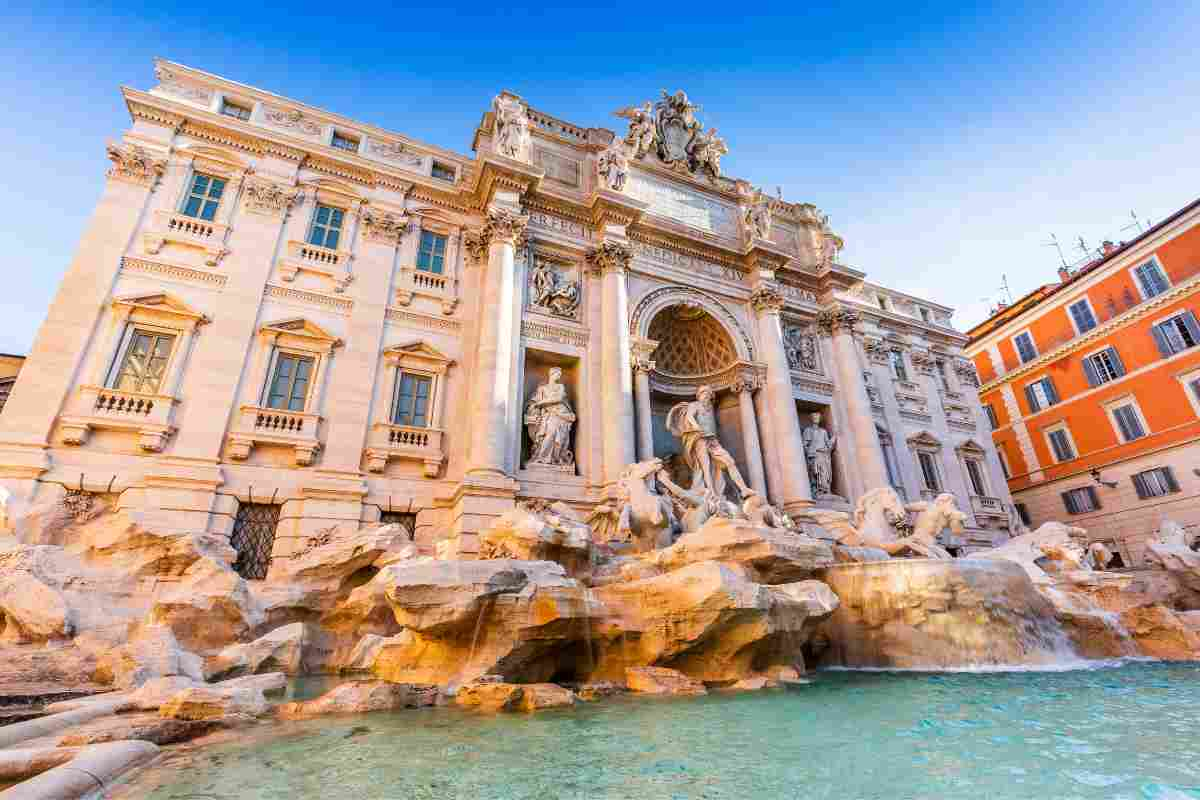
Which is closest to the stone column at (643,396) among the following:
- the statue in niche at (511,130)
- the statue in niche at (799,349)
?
the statue in niche at (799,349)

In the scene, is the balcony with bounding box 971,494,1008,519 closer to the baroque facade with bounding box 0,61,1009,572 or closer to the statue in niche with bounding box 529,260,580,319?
the baroque facade with bounding box 0,61,1009,572

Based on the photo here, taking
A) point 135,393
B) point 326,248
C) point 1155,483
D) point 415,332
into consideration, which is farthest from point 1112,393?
point 135,393

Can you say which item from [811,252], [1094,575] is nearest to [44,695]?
[1094,575]

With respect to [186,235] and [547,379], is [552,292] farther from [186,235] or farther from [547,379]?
[186,235]

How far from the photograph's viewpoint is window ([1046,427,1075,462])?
22.6 meters

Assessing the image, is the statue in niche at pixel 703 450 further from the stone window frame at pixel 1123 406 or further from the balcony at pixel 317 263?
the stone window frame at pixel 1123 406

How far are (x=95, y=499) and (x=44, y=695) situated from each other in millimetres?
6112

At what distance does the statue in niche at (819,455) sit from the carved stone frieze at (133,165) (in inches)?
698

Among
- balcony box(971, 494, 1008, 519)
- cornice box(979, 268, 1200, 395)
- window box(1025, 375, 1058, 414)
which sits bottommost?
balcony box(971, 494, 1008, 519)

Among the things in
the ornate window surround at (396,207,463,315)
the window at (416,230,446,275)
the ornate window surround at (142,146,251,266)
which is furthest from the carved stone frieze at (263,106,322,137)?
the window at (416,230,446,275)

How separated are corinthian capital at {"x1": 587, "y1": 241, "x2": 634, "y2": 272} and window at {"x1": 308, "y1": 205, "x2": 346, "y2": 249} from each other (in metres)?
6.45

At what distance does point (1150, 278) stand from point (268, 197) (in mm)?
29379

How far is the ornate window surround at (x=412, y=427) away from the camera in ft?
38.3

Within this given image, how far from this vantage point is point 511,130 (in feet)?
48.4
